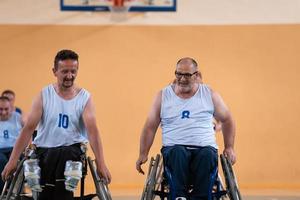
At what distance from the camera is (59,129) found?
3523 millimetres

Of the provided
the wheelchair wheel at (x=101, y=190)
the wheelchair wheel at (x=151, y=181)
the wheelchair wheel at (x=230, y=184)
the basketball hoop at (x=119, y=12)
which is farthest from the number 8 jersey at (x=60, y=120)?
the basketball hoop at (x=119, y=12)

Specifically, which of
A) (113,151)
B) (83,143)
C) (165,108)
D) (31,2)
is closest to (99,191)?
(83,143)

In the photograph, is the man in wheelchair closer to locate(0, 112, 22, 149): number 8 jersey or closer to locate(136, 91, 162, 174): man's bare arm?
locate(136, 91, 162, 174): man's bare arm

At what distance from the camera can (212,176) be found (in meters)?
3.62

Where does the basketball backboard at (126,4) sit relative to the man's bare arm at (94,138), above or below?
above

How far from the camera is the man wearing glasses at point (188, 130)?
11.9 feet

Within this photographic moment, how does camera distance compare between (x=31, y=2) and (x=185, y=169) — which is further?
(x=31, y=2)

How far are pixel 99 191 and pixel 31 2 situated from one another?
4.63 metres

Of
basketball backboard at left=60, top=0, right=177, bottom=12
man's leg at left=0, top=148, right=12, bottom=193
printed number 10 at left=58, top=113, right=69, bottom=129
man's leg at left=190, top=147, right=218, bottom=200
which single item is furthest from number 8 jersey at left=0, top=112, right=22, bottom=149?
man's leg at left=190, top=147, right=218, bottom=200

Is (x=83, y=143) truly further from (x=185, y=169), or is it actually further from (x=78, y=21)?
(x=78, y=21)

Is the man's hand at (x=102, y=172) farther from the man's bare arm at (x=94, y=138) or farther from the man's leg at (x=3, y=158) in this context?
the man's leg at (x=3, y=158)

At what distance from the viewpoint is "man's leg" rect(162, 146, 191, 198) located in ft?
11.8

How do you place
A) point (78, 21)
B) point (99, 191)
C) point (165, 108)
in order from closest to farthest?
point (99, 191)
point (165, 108)
point (78, 21)

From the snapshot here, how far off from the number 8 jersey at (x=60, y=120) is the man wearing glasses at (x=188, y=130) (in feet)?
1.88
